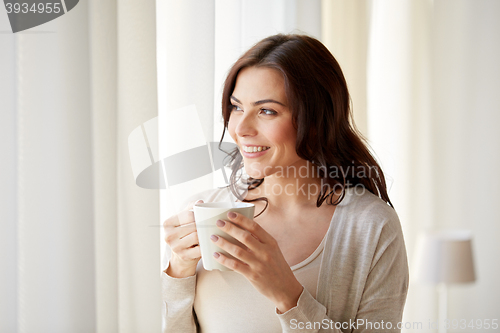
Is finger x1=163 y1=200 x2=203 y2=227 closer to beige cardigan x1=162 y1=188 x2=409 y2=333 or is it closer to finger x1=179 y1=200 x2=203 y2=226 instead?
finger x1=179 y1=200 x2=203 y2=226

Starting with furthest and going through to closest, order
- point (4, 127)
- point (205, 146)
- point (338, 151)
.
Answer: point (338, 151) → point (205, 146) → point (4, 127)

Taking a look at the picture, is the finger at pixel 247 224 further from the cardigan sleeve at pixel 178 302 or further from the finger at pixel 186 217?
the cardigan sleeve at pixel 178 302

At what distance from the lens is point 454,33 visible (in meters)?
1.05

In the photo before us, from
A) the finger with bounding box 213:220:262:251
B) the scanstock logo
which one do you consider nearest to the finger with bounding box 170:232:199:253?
the finger with bounding box 213:220:262:251

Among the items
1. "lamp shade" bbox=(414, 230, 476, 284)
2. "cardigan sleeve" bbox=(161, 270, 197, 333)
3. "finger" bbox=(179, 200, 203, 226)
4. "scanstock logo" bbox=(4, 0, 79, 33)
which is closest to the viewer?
"scanstock logo" bbox=(4, 0, 79, 33)

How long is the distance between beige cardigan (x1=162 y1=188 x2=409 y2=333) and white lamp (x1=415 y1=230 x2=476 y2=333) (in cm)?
31

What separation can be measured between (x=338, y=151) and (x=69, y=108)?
0.50 metres

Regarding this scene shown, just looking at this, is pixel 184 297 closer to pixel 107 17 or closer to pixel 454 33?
pixel 107 17

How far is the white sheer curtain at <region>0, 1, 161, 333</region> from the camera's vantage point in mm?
438

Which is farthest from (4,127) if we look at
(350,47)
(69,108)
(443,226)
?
(443,226)

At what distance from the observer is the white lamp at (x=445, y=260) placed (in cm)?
94

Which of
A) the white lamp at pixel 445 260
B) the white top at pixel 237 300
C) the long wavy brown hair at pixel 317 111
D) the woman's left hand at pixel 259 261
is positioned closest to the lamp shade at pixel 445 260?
the white lamp at pixel 445 260

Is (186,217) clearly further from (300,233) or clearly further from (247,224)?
(300,233)

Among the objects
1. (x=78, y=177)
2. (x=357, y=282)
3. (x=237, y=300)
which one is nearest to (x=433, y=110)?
(x=357, y=282)
